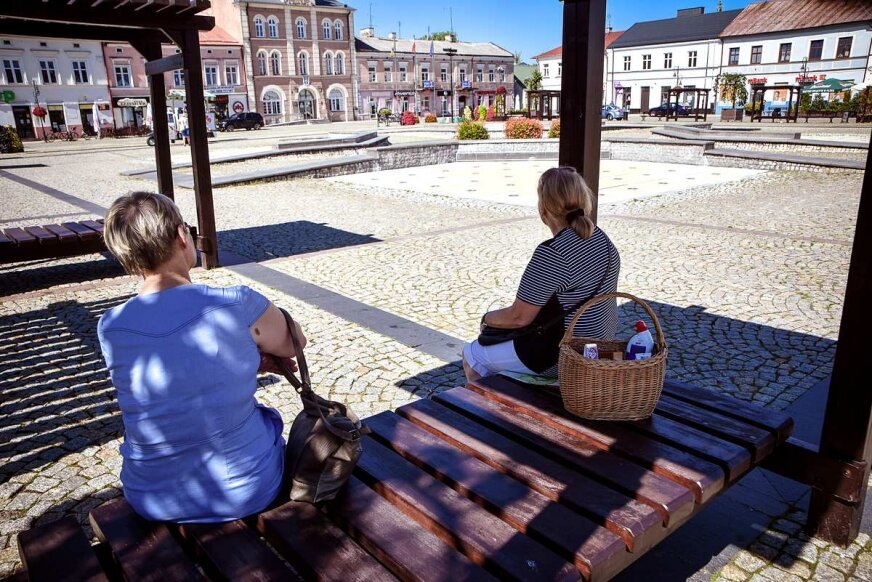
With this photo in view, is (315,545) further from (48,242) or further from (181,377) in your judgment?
(48,242)

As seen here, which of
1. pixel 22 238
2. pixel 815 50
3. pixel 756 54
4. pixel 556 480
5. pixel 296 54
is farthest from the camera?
pixel 296 54

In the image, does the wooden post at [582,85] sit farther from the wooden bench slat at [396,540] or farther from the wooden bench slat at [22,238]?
the wooden bench slat at [22,238]

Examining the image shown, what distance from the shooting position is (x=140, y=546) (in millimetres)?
1847

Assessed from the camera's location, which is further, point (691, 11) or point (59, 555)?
point (691, 11)

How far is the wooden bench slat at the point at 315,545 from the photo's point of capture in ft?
5.58

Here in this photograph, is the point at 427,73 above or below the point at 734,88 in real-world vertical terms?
above

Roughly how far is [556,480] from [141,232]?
4.86 feet

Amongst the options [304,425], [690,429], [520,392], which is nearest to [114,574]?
[304,425]

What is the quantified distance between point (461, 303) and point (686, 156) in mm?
15625

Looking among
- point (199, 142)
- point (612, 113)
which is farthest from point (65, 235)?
point (612, 113)

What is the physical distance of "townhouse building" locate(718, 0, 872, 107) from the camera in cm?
5025

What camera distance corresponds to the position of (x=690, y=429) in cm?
247

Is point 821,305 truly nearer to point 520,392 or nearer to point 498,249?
point 498,249

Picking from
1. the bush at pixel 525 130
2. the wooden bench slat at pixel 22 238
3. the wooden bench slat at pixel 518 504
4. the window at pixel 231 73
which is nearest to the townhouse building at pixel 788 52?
the bush at pixel 525 130
